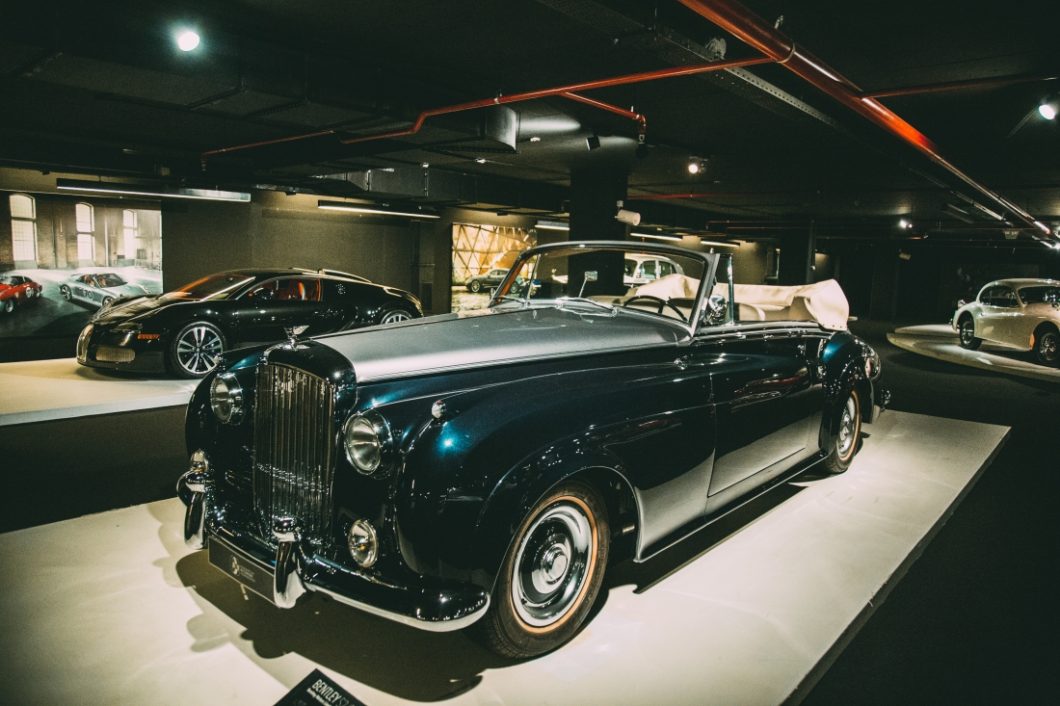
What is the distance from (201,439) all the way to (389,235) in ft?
44.3

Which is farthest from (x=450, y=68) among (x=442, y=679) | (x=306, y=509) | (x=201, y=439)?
(x=442, y=679)

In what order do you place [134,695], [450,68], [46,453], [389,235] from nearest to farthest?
[134,695], [46,453], [450,68], [389,235]

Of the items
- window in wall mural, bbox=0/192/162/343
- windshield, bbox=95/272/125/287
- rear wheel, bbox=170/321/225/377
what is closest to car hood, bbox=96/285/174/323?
rear wheel, bbox=170/321/225/377

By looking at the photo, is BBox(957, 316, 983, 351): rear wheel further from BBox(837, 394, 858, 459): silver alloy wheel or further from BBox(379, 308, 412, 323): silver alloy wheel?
BBox(379, 308, 412, 323): silver alloy wheel

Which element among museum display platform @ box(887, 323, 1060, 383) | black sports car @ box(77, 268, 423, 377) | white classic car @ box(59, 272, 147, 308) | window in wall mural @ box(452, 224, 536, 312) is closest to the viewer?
black sports car @ box(77, 268, 423, 377)

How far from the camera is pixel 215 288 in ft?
27.5

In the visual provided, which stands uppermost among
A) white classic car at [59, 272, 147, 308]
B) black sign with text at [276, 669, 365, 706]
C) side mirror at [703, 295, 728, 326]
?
side mirror at [703, 295, 728, 326]

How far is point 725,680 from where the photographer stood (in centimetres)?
236

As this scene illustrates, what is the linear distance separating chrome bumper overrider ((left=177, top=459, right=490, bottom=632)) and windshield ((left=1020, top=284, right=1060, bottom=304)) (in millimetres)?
13641

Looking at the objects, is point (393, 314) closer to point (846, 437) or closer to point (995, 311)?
point (846, 437)

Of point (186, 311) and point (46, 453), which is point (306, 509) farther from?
point (186, 311)

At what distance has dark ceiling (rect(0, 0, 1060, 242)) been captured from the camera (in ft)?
15.4

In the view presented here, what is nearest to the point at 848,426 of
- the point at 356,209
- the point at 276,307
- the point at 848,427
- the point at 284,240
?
the point at 848,427

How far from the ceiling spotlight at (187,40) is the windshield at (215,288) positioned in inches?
144
